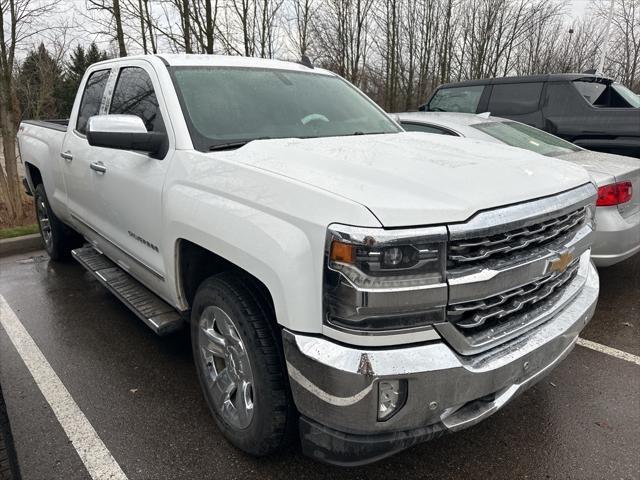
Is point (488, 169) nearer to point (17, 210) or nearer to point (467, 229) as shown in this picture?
point (467, 229)

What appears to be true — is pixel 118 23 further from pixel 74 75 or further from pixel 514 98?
pixel 74 75

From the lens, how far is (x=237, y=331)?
6.95 feet

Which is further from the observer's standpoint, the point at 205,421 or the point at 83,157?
the point at 83,157

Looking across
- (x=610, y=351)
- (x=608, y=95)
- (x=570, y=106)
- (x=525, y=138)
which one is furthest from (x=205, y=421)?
(x=608, y=95)

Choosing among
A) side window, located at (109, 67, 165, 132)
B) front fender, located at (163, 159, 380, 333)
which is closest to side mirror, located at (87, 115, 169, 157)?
side window, located at (109, 67, 165, 132)

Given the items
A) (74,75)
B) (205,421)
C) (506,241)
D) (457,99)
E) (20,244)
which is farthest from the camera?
(74,75)

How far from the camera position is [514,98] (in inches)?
266

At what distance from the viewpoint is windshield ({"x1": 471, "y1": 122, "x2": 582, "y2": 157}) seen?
4.85 metres

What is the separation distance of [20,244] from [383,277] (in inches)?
235

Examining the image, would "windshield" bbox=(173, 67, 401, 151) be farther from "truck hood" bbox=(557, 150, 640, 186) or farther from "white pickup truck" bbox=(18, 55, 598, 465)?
"truck hood" bbox=(557, 150, 640, 186)

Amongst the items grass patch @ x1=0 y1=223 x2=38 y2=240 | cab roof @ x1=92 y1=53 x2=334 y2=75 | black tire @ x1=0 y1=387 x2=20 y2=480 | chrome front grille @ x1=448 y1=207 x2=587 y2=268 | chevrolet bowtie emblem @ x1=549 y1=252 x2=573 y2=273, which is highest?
cab roof @ x1=92 y1=53 x2=334 y2=75

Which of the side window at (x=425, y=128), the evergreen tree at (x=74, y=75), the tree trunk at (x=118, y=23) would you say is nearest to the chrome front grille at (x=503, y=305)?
the side window at (x=425, y=128)

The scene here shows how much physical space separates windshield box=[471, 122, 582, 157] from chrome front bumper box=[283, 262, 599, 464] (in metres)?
3.44

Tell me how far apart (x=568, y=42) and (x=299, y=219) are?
1071 inches
